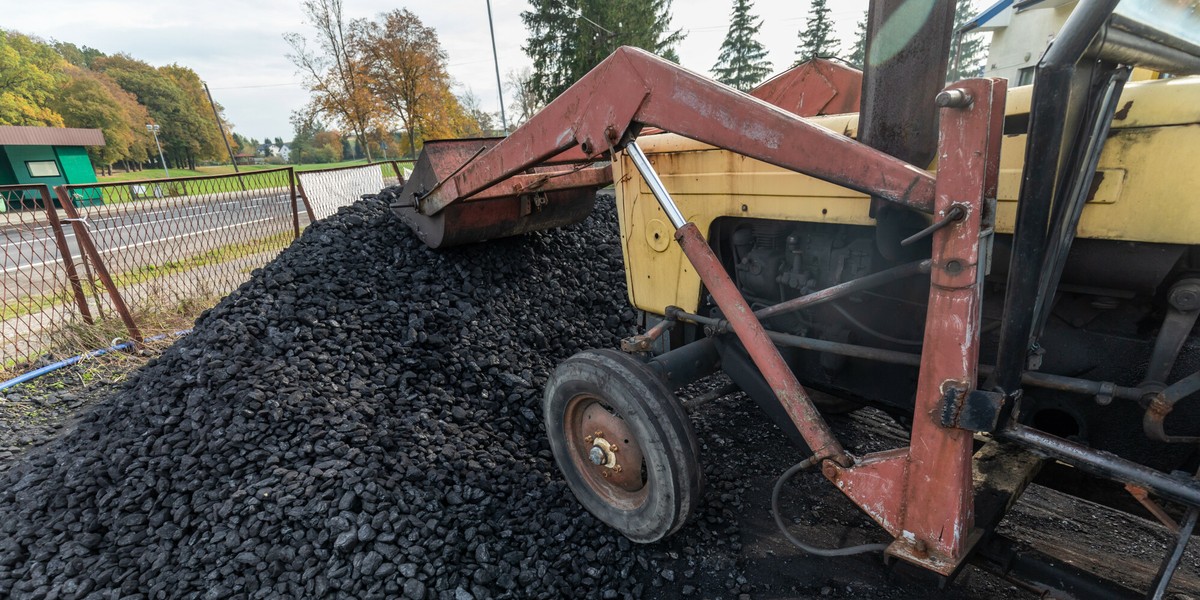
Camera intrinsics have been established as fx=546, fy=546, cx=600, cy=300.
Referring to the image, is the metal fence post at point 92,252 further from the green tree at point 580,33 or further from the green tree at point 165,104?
the green tree at point 165,104

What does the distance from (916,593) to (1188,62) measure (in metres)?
2.02

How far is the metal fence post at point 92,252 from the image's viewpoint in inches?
177

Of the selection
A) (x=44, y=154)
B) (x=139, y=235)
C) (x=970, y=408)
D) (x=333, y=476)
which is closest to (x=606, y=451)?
(x=333, y=476)

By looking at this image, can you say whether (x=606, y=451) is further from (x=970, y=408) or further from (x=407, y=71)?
(x=407, y=71)

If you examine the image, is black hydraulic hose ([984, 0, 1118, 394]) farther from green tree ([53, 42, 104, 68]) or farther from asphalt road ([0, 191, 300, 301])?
green tree ([53, 42, 104, 68])

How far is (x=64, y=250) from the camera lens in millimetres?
4609

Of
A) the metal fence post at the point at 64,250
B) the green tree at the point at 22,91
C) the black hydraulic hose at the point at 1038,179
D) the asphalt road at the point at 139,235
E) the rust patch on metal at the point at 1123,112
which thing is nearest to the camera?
the black hydraulic hose at the point at 1038,179

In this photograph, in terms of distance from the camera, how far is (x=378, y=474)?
2.59 m

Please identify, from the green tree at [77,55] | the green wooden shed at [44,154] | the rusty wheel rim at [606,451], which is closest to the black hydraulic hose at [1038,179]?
the rusty wheel rim at [606,451]

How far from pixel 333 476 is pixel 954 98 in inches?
109

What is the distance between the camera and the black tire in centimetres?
207

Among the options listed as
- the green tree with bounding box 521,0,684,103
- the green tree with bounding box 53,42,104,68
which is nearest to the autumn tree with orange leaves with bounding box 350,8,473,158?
the green tree with bounding box 521,0,684,103

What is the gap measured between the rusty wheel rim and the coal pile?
0.18m

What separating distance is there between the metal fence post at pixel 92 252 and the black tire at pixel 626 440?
14.2 ft
